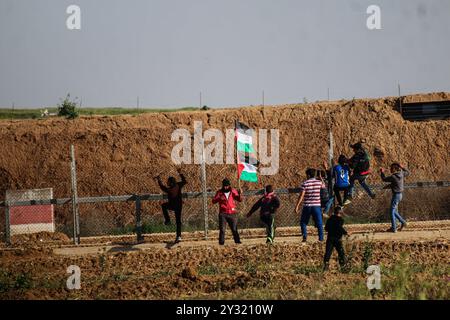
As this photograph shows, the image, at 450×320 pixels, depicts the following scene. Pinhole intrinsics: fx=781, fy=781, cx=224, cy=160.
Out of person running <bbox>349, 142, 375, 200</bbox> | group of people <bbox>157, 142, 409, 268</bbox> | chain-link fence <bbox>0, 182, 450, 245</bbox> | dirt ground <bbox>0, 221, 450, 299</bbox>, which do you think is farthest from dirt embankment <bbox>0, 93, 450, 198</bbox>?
dirt ground <bbox>0, 221, 450, 299</bbox>

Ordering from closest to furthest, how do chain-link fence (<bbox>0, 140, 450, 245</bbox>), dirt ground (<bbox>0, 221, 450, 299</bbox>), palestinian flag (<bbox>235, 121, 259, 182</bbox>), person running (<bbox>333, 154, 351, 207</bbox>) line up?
dirt ground (<bbox>0, 221, 450, 299</bbox>), palestinian flag (<bbox>235, 121, 259, 182</bbox>), person running (<bbox>333, 154, 351, 207</bbox>), chain-link fence (<bbox>0, 140, 450, 245</bbox>)

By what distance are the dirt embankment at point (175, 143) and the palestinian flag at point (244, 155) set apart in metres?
12.0

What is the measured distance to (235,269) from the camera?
15695 mm

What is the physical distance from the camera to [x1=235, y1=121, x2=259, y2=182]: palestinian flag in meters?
20.6

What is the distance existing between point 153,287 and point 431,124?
954 inches

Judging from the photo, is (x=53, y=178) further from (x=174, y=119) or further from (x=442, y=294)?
(x=442, y=294)

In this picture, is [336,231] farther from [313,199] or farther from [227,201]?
[227,201]

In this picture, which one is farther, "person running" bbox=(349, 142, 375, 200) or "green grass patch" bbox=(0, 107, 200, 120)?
"green grass patch" bbox=(0, 107, 200, 120)

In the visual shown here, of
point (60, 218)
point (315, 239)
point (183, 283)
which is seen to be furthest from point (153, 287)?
point (60, 218)

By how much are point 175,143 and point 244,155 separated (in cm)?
1538

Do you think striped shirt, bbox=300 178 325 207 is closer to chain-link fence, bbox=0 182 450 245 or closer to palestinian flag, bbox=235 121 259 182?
palestinian flag, bbox=235 121 259 182

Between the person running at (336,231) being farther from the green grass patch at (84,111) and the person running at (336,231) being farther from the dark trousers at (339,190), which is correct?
the green grass patch at (84,111)

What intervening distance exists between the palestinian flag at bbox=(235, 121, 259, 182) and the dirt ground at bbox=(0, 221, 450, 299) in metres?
1.72

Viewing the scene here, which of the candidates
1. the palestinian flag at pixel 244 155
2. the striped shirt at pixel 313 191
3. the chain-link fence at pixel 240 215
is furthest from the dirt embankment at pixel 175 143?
the striped shirt at pixel 313 191
